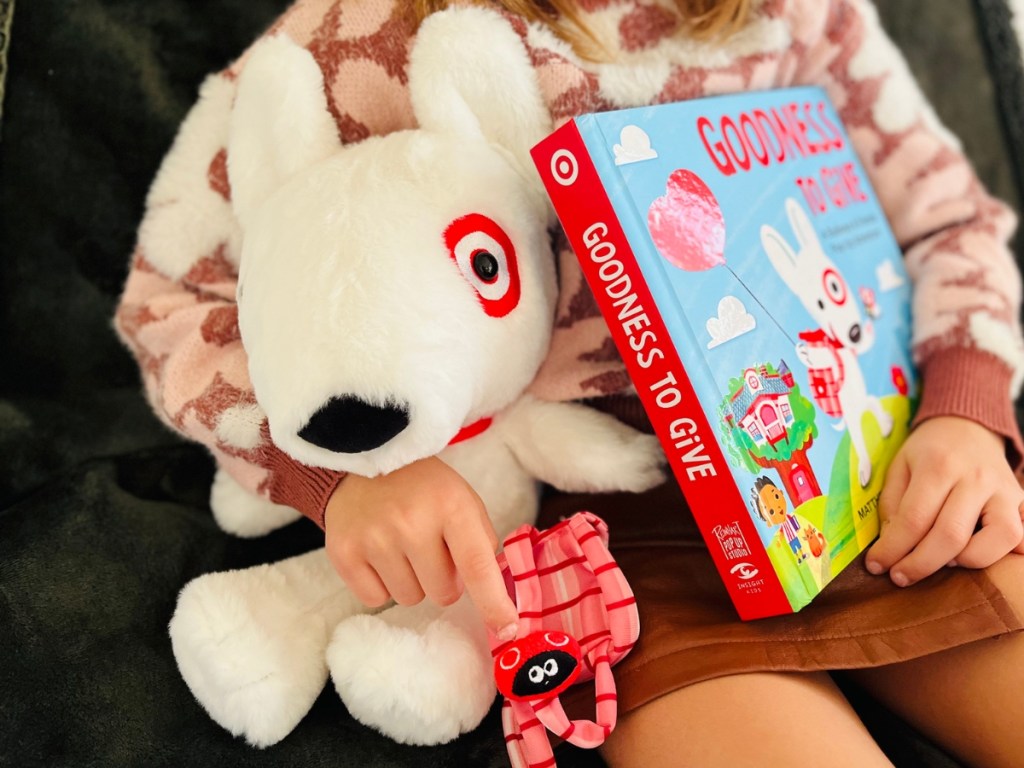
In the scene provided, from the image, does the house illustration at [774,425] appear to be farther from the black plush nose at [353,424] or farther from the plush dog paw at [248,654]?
the plush dog paw at [248,654]

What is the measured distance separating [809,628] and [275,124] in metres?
0.47

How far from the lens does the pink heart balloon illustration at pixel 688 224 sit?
0.47 meters

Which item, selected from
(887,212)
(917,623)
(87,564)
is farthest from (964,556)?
(87,564)

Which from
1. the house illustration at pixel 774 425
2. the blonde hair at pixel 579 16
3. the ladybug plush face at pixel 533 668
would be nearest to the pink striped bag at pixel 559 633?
the ladybug plush face at pixel 533 668

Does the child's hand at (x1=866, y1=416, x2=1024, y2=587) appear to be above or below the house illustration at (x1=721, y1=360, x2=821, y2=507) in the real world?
below

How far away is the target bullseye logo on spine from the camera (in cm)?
45

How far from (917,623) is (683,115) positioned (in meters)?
0.35

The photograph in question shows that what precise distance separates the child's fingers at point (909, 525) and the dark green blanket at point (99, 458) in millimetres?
123

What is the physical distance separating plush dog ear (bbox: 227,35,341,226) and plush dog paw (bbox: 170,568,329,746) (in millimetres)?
253

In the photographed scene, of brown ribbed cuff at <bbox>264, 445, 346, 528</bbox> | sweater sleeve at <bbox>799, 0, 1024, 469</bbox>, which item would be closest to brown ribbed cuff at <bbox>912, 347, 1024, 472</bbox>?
sweater sleeve at <bbox>799, 0, 1024, 469</bbox>

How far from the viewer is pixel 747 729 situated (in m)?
0.46

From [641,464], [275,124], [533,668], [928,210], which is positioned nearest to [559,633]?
[533,668]

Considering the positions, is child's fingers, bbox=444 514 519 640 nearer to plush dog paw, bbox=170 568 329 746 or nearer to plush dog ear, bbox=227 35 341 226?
plush dog paw, bbox=170 568 329 746

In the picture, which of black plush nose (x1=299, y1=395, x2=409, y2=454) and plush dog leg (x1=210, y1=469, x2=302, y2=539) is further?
plush dog leg (x1=210, y1=469, x2=302, y2=539)
